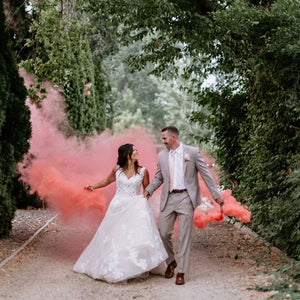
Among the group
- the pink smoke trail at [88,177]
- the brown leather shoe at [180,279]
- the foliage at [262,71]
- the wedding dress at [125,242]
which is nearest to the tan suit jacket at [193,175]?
the wedding dress at [125,242]

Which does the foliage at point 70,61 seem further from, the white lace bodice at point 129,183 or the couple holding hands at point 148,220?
the couple holding hands at point 148,220

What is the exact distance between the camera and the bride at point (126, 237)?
802cm

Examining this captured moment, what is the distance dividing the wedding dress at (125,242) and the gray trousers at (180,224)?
0.56ft

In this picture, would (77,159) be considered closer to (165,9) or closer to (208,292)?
(165,9)

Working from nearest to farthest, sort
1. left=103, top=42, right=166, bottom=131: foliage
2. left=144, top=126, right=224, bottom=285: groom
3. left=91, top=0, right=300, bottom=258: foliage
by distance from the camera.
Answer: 1. left=144, top=126, right=224, bottom=285: groom
2. left=91, top=0, right=300, bottom=258: foliage
3. left=103, top=42, right=166, bottom=131: foliage

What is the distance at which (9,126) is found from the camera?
35.8 ft

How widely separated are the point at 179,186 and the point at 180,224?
0.59 meters

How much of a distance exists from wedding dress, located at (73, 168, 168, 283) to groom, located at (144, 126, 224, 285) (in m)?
0.25

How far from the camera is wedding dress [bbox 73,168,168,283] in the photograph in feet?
26.3

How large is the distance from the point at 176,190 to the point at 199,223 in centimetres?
127

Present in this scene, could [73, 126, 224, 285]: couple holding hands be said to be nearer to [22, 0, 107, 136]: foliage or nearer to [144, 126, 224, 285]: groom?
[144, 126, 224, 285]: groom

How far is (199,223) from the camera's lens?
30.5ft

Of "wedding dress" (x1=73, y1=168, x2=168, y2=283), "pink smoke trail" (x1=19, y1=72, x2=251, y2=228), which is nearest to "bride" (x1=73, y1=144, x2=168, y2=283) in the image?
"wedding dress" (x1=73, y1=168, x2=168, y2=283)

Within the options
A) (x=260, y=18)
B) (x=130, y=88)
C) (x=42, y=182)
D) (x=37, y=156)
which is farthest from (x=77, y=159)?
(x=130, y=88)
